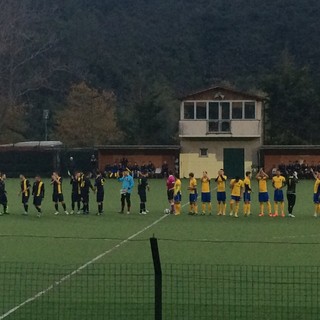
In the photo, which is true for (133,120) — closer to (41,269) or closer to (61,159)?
(61,159)

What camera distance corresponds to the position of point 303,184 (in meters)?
56.5

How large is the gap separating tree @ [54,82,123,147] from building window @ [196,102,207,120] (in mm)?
17933

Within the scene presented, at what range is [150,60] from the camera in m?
132

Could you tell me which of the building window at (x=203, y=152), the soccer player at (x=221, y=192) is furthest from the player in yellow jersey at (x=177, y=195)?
the building window at (x=203, y=152)

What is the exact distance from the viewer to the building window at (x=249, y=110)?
215ft

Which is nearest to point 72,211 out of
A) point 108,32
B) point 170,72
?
point 170,72

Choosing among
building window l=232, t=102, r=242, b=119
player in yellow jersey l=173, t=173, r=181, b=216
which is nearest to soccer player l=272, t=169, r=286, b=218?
player in yellow jersey l=173, t=173, r=181, b=216

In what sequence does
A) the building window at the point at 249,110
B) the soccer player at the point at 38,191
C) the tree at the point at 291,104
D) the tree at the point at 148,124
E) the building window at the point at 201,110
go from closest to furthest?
the soccer player at the point at 38,191, the building window at the point at 249,110, the building window at the point at 201,110, the tree at the point at 291,104, the tree at the point at 148,124

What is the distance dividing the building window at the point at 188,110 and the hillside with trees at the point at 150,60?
12875 mm

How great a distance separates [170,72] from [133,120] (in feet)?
128

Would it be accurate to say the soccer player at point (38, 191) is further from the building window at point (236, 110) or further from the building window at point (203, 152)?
the building window at point (236, 110)

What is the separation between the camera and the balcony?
6475 cm

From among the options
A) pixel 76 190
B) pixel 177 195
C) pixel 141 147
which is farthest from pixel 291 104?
pixel 76 190

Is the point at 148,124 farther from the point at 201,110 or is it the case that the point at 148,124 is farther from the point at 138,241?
the point at 138,241
